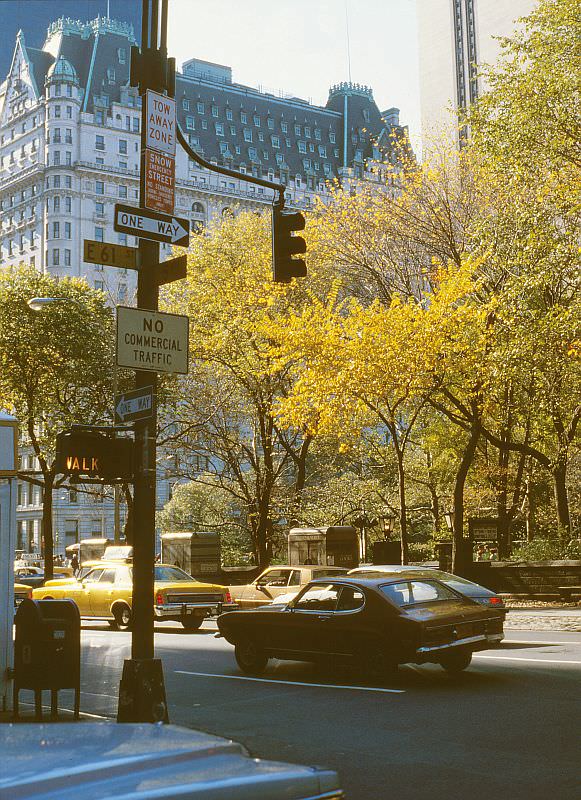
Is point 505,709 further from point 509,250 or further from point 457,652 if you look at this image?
point 509,250

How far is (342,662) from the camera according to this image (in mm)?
13711

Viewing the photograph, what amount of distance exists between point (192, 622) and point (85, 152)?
100133 millimetres

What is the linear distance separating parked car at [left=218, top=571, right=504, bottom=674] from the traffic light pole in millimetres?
4568

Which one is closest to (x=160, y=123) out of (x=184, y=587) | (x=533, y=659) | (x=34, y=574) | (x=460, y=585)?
(x=533, y=659)

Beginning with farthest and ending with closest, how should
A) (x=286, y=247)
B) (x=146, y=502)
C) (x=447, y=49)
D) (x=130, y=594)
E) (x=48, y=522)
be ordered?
1. (x=447, y=49)
2. (x=48, y=522)
3. (x=130, y=594)
4. (x=286, y=247)
5. (x=146, y=502)

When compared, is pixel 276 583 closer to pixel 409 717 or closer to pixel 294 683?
pixel 294 683

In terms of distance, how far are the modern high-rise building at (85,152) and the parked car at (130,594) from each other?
73.3 meters

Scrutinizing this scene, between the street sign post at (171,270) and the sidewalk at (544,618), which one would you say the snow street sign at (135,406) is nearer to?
the street sign post at (171,270)

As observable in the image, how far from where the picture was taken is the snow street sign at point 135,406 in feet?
31.4

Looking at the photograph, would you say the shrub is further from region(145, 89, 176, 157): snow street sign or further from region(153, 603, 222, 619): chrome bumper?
region(145, 89, 176, 157): snow street sign

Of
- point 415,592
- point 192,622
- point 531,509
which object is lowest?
point 192,622

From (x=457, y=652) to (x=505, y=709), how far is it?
263cm

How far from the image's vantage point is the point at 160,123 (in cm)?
1012

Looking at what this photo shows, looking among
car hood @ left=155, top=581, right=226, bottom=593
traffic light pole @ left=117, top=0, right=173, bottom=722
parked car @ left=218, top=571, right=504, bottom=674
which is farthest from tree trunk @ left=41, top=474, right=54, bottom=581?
traffic light pole @ left=117, top=0, right=173, bottom=722
